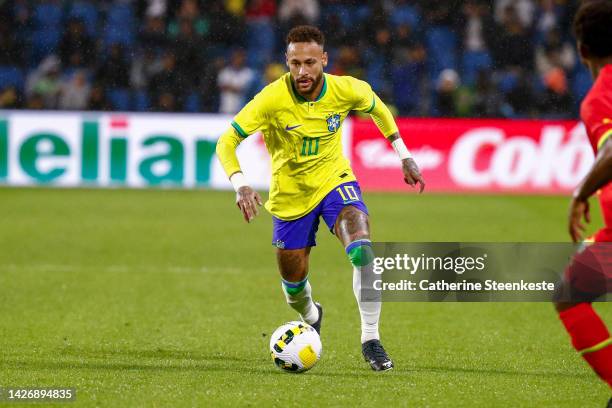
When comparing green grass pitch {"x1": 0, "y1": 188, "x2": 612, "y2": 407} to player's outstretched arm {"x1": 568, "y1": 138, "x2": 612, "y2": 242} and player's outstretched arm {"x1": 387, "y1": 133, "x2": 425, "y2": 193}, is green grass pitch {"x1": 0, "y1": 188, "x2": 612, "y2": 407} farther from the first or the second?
player's outstretched arm {"x1": 568, "y1": 138, "x2": 612, "y2": 242}

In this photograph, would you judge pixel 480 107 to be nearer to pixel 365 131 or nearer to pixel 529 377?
pixel 365 131

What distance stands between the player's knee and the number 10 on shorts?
44cm

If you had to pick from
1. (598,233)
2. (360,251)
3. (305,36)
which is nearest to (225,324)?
(360,251)

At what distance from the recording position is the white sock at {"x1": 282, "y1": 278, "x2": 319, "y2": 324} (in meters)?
6.92

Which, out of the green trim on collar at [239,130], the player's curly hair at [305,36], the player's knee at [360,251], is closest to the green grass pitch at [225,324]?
the player's knee at [360,251]

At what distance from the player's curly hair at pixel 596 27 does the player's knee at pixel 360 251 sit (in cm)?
200

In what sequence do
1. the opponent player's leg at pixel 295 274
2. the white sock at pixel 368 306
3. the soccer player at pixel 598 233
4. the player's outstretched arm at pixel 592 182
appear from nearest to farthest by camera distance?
the player's outstretched arm at pixel 592 182, the soccer player at pixel 598 233, the white sock at pixel 368 306, the opponent player's leg at pixel 295 274

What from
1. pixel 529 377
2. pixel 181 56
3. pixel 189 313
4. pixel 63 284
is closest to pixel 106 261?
pixel 63 284

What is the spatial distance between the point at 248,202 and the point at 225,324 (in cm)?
211

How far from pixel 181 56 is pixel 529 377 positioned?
556 inches

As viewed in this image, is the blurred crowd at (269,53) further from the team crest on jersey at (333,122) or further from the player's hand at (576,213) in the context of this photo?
the player's hand at (576,213)

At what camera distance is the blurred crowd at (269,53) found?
19000 mm

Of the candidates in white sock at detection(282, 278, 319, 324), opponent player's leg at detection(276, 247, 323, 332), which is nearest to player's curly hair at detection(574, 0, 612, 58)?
opponent player's leg at detection(276, 247, 323, 332)

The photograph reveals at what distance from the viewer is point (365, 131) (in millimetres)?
17219
